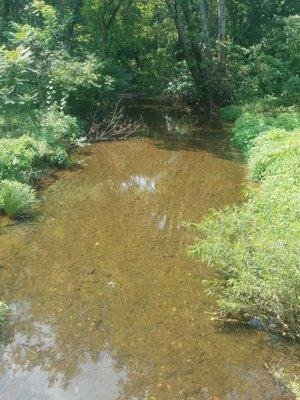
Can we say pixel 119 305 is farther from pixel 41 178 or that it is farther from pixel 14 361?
pixel 41 178

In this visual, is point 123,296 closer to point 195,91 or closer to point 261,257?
point 261,257

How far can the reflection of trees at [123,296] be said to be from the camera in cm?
539

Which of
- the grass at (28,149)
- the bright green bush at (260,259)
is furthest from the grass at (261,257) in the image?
the grass at (28,149)

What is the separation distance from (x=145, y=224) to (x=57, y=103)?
29.2 ft

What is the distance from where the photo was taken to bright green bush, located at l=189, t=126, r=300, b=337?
5.37 metres

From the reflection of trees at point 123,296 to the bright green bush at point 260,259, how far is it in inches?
17.6

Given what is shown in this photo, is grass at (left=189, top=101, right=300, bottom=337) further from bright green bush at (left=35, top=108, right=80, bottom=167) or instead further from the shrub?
bright green bush at (left=35, top=108, right=80, bottom=167)

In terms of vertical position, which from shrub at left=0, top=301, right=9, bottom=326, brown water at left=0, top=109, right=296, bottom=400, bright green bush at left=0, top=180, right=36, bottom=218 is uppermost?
bright green bush at left=0, top=180, right=36, bottom=218

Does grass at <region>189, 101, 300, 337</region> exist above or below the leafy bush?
above

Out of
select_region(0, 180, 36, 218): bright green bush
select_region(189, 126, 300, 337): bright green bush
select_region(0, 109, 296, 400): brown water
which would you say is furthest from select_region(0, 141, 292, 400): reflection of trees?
select_region(0, 180, 36, 218): bright green bush

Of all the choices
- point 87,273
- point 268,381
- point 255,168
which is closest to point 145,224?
point 87,273

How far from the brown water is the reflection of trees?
17mm

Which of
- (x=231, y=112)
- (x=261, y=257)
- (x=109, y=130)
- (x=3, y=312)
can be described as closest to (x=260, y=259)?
(x=261, y=257)

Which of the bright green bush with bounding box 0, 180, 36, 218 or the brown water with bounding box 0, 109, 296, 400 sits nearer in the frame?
the brown water with bounding box 0, 109, 296, 400
